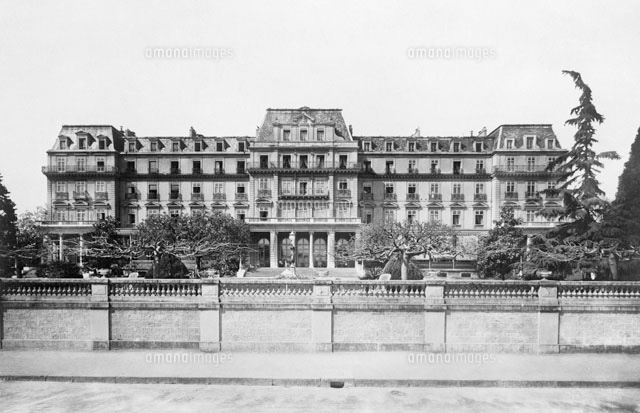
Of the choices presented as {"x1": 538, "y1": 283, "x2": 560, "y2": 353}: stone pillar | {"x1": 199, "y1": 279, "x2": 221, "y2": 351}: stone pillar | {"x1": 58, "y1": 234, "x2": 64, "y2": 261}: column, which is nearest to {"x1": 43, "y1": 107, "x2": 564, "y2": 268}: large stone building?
{"x1": 58, "y1": 234, "x2": 64, "y2": 261}: column

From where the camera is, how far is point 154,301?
13.6m

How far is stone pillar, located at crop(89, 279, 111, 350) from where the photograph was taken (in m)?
13.6

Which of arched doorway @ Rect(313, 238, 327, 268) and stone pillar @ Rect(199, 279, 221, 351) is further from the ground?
stone pillar @ Rect(199, 279, 221, 351)

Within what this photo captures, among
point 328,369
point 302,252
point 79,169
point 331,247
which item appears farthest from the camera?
point 79,169

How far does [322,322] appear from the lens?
13453 millimetres

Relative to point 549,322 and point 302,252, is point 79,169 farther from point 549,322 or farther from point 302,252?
point 549,322

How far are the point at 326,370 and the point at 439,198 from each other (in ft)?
140

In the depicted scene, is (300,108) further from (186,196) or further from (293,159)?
(186,196)

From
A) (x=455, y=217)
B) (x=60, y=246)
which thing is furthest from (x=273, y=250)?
(x=60, y=246)

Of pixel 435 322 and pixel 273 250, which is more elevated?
pixel 435 322

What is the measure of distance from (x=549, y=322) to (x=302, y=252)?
36242 millimetres

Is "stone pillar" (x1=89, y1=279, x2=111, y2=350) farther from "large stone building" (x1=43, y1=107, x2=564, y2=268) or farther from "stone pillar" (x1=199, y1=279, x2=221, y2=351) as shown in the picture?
"large stone building" (x1=43, y1=107, x2=564, y2=268)

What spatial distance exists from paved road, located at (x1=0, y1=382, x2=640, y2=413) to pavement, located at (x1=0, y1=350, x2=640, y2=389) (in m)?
0.24

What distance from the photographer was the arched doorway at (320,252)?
47.7m
